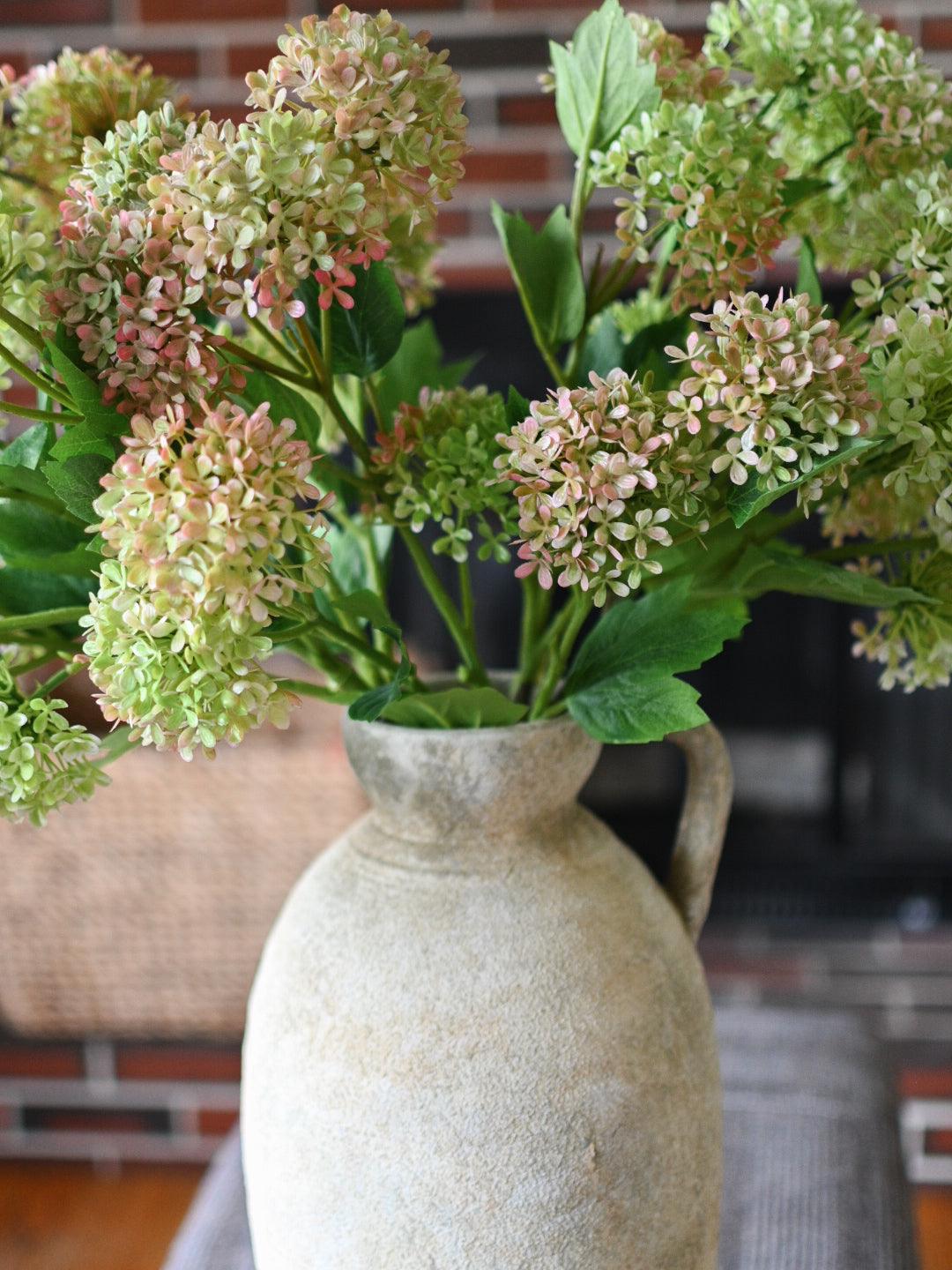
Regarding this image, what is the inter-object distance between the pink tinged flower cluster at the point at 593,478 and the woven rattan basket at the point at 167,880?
113 centimetres

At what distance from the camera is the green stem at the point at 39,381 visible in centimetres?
45

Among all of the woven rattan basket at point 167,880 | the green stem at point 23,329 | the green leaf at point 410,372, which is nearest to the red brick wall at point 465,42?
the woven rattan basket at point 167,880

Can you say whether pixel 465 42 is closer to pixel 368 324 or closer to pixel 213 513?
pixel 368 324

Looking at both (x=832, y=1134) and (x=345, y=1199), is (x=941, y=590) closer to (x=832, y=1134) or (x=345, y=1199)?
(x=345, y=1199)

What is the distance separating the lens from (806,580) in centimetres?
54

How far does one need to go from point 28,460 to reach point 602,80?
0.91ft

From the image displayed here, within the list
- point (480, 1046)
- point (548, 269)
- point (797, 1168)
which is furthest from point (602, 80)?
point (797, 1168)

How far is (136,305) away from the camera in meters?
0.42

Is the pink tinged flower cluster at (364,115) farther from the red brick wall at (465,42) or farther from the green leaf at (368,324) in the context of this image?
the red brick wall at (465,42)

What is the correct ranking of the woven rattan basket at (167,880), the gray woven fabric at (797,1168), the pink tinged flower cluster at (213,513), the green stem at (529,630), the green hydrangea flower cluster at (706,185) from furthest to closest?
1. the woven rattan basket at (167,880)
2. the gray woven fabric at (797,1168)
3. the green stem at (529,630)
4. the green hydrangea flower cluster at (706,185)
5. the pink tinged flower cluster at (213,513)

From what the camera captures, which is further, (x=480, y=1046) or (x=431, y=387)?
(x=431, y=387)

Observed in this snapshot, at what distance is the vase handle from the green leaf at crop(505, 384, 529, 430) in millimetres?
232

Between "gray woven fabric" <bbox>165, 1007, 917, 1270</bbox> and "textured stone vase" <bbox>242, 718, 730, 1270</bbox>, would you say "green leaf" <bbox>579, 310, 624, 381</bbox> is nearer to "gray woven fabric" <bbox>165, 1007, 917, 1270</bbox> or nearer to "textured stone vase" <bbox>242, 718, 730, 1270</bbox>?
"textured stone vase" <bbox>242, 718, 730, 1270</bbox>

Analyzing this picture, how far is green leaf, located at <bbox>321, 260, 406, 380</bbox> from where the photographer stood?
0.51 m
